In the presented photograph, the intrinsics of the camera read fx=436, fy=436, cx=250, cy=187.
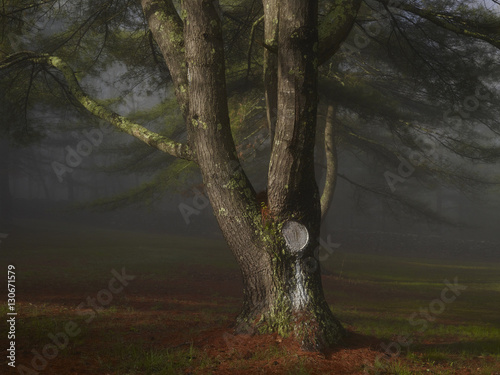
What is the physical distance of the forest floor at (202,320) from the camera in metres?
4.43

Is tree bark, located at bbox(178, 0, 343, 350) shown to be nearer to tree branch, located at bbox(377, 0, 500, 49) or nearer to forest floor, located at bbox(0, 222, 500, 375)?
forest floor, located at bbox(0, 222, 500, 375)

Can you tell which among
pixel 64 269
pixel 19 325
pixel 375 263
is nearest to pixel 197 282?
pixel 64 269

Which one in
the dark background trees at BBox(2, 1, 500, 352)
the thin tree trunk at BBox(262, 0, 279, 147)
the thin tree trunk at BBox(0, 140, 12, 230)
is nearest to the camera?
the dark background trees at BBox(2, 1, 500, 352)

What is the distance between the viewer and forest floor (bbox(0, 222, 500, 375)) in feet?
14.5

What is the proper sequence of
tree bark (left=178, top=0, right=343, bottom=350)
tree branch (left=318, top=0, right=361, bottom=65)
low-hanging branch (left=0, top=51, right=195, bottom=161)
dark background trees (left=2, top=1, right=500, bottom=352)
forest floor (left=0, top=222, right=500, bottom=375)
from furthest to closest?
low-hanging branch (left=0, top=51, right=195, bottom=161)
tree branch (left=318, top=0, right=361, bottom=65)
dark background trees (left=2, top=1, right=500, bottom=352)
tree bark (left=178, top=0, right=343, bottom=350)
forest floor (left=0, top=222, right=500, bottom=375)

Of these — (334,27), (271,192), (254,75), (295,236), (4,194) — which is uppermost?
(254,75)

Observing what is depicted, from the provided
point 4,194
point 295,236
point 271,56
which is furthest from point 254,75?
point 4,194

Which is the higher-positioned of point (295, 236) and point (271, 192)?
point (271, 192)

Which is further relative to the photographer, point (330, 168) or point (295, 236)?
point (330, 168)

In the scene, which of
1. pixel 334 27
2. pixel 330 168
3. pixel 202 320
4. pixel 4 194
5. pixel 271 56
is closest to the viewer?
pixel 334 27

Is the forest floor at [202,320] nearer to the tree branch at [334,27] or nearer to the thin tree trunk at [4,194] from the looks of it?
the tree branch at [334,27]

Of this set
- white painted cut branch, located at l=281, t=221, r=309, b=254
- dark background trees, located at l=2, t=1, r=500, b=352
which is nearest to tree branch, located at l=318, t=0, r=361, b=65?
dark background trees, located at l=2, t=1, r=500, b=352

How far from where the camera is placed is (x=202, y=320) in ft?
22.0

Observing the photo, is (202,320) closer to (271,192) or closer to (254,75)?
(271,192)
